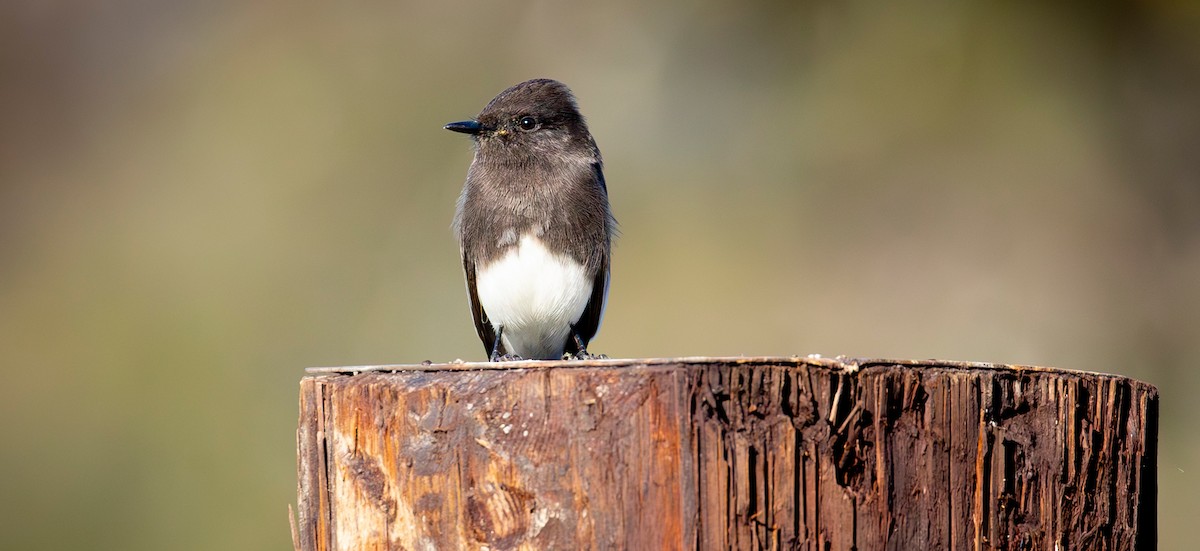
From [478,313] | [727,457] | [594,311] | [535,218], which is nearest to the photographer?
[727,457]

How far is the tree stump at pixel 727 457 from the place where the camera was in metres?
2.18

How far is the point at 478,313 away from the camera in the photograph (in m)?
5.78

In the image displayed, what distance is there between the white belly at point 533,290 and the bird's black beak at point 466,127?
0.66m

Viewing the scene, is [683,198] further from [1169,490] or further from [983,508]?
[983,508]

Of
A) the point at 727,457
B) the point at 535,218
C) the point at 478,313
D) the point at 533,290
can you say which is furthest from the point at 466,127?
the point at 727,457

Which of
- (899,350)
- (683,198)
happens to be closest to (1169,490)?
(899,350)

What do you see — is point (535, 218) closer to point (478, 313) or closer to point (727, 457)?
point (478, 313)

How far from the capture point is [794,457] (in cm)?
219

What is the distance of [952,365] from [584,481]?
79cm

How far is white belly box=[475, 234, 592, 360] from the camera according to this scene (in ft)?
16.5

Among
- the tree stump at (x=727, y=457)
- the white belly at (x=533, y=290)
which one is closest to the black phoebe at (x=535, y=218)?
the white belly at (x=533, y=290)

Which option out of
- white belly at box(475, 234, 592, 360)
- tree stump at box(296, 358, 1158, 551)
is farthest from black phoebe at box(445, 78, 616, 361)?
Answer: tree stump at box(296, 358, 1158, 551)

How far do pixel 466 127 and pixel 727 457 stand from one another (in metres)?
3.43

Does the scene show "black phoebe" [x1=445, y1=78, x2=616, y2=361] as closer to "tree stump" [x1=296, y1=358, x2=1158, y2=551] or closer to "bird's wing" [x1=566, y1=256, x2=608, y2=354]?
"bird's wing" [x1=566, y1=256, x2=608, y2=354]
